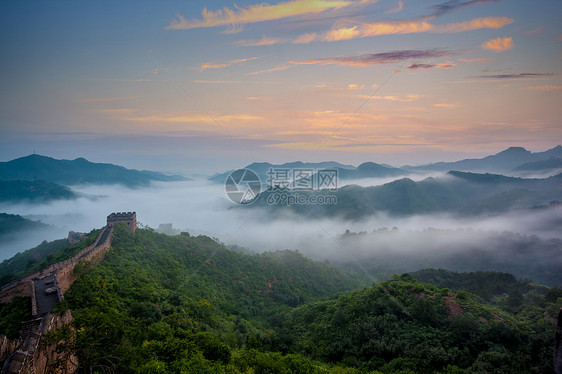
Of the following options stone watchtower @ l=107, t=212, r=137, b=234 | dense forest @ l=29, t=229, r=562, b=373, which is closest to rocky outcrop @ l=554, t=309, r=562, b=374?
dense forest @ l=29, t=229, r=562, b=373

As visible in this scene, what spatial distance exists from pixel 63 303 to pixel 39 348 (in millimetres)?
6560

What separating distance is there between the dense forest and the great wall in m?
0.89

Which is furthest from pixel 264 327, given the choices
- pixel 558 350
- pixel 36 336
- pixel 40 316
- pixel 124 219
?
pixel 558 350

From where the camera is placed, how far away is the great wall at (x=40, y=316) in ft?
36.5

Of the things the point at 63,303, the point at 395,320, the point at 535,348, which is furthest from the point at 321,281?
the point at 63,303

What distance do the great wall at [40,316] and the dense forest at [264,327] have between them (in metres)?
0.89

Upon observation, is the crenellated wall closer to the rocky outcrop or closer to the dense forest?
the dense forest

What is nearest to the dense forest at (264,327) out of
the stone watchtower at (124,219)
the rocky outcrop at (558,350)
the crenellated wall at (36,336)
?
the crenellated wall at (36,336)

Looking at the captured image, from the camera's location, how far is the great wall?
11113mm

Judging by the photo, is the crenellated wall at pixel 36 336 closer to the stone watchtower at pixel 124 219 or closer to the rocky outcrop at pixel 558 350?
the stone watchtower at pixel 124 219

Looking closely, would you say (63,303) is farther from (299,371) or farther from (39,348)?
(299,371)

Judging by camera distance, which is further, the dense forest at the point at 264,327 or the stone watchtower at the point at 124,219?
the stone watchtower at the point at 124,219

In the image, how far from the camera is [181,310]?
26.0 m

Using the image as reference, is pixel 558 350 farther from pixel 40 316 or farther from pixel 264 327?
pixel 264 327
